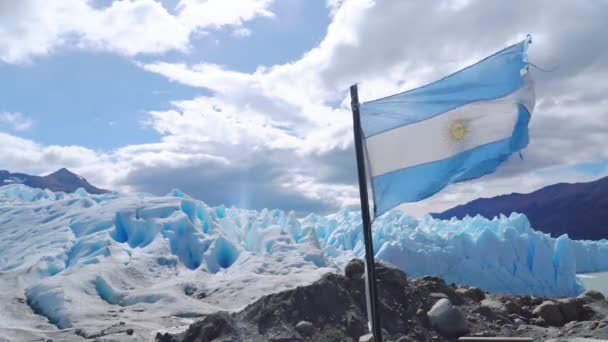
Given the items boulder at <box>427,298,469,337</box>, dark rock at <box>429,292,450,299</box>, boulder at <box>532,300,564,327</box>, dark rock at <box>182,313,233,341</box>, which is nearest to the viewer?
boulder at <box>427,298,469,337</box>

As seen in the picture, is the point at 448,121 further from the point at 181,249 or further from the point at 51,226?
the point at 51,226

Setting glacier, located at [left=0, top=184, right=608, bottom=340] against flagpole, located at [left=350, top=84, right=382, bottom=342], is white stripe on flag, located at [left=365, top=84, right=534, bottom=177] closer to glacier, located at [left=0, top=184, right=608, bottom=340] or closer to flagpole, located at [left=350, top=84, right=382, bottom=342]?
flagpole, located at [left=350, top=84, right=382, bottom=342]

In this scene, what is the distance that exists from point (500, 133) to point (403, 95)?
2.39 ft

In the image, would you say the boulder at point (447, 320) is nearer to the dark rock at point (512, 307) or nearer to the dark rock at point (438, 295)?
the dark rock at point (438, 295)

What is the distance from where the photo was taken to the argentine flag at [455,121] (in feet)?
12.6

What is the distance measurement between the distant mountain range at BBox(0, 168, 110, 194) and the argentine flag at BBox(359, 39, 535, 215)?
75.8 meters

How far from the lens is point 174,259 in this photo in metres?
20.9

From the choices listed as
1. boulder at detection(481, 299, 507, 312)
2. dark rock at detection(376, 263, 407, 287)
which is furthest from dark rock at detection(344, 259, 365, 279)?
boulder at detection(481, 299, 507, 312)

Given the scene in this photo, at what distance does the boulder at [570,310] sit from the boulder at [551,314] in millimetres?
157

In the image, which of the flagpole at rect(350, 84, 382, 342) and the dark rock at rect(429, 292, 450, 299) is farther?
the dark rock at rect(429, 292, 450, 299)

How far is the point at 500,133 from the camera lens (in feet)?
12.7

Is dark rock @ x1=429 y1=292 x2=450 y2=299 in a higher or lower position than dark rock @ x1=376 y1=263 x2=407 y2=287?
lower

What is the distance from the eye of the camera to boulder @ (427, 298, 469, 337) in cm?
884

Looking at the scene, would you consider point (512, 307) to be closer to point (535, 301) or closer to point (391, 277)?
point (535, 301)
